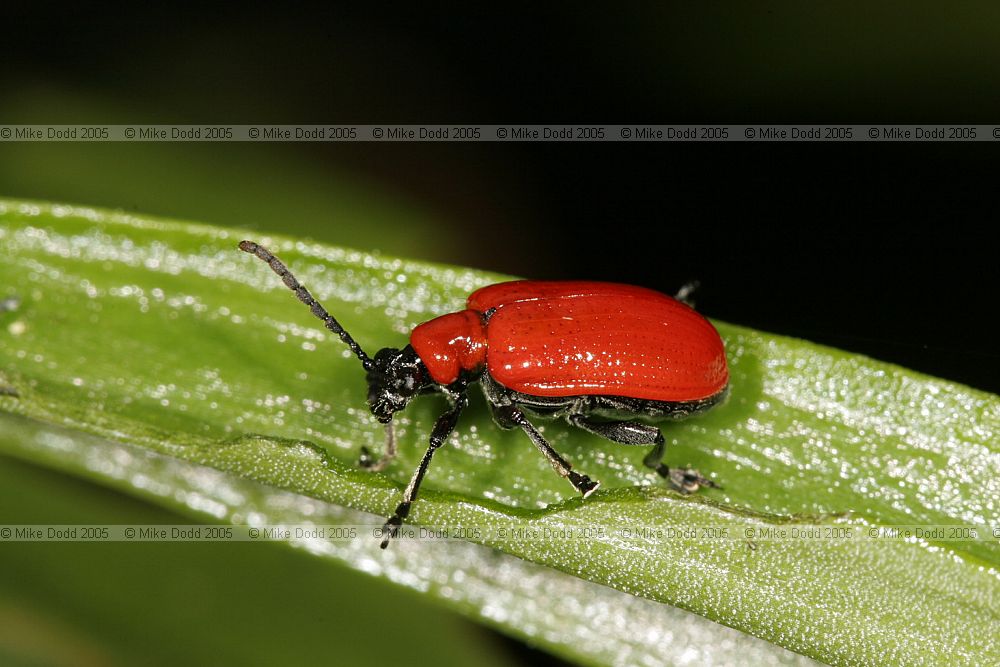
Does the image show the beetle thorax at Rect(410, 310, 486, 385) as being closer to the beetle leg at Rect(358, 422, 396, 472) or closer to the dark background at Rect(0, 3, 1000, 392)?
the beetle leg at Rect(358, 422, 396, 472)

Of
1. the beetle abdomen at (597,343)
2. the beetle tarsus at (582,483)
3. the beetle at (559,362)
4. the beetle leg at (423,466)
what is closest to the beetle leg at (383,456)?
the beetle at (559,362)

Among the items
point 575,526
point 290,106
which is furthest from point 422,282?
point 290,106

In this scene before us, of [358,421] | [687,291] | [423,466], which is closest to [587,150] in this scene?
[687,291]

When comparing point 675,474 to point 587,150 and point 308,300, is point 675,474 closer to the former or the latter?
point 308,300

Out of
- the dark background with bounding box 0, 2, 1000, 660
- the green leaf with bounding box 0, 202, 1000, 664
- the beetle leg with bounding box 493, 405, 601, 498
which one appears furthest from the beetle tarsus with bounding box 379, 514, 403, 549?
the dark background with bounding box 0, 2, 1000, 660

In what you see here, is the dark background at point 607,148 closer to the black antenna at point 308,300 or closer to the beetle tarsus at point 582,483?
the black antenna at point 308,300

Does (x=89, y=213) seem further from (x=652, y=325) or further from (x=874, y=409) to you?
(x=874, y=409)

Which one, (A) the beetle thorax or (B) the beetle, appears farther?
(A) the beetle thorax
